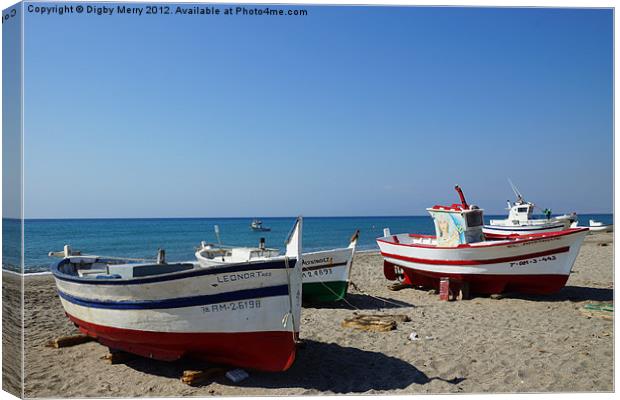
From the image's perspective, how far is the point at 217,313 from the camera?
635cm

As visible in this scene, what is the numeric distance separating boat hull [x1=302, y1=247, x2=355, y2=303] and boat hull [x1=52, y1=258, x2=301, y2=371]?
15.2 ft

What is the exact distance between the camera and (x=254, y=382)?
21.2ft

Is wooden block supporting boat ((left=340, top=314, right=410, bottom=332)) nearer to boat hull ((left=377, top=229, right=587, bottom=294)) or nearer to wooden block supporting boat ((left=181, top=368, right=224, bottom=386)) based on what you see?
boat hull ((left=377, top=229, right=587, bottom=294))

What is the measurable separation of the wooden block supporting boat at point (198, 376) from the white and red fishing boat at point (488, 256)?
7.00 m

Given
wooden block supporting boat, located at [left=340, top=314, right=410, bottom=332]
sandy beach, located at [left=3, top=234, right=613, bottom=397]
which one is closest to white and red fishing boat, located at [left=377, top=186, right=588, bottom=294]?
sandy beach, located at [left=3, top=234, right=613, bottom=397]

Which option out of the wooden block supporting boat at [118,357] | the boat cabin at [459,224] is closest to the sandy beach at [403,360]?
the wooden block supporting boat at [118,357]

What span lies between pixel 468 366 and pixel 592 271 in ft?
37.4

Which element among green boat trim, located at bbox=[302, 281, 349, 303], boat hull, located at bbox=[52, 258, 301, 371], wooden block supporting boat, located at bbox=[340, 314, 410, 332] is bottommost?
wooden block supporting boat, located at bbox=[340, 314, 410, 332]

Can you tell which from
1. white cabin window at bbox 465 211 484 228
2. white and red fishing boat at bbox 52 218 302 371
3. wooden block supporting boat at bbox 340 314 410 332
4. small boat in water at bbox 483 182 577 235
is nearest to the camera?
white and red fishing boat at bbox 52 218 302 371

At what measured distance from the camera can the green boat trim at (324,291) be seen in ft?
37.2

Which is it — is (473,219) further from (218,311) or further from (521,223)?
(521,223)

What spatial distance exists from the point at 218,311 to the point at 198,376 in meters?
0.84

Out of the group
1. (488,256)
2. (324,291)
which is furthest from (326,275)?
(488,256)

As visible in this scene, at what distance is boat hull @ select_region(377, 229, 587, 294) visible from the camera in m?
11.2
